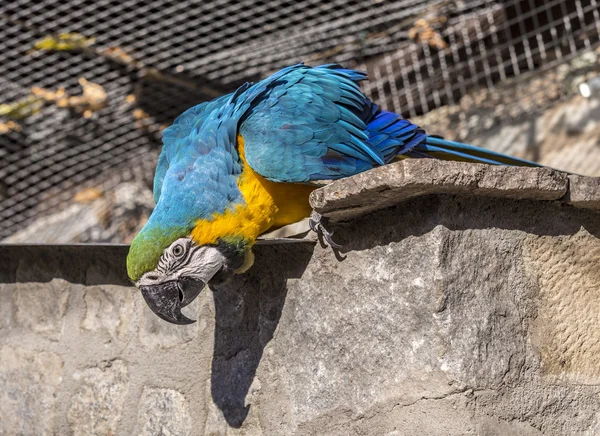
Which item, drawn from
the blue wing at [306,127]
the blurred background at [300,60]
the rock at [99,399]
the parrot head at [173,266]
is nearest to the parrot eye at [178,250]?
the parrot head at [173,266]

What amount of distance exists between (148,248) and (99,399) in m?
0.56

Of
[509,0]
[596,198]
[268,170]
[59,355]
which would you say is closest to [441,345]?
[596,198]

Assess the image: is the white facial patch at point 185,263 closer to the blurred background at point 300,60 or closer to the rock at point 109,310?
the rock at point 109,310

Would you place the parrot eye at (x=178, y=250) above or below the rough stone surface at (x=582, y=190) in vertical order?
below

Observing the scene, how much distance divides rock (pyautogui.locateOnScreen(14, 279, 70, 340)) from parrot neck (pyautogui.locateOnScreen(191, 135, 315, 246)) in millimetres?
645

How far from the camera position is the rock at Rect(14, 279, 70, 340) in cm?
244

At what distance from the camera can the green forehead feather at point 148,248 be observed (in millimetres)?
1961

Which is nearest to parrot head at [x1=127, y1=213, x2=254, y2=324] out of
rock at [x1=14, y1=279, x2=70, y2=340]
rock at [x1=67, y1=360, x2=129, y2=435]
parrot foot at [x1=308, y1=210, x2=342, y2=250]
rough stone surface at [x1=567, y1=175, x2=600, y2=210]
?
parrot foot at [x1=308, y1=210, x2=342, y2=250]

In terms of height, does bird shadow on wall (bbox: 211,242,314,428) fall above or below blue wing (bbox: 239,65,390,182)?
below

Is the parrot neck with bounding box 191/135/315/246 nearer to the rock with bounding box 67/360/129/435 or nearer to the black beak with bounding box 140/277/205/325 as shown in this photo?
the black beak with bounding box 140/277/205/325

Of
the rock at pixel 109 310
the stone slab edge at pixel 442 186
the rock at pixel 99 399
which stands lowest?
the rock at pixel 99 399

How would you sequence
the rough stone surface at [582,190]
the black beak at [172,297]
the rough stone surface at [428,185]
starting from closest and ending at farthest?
the rough stone surface at [428,185] → the rough stone surface at [582,190] → the black beak at [172,297]

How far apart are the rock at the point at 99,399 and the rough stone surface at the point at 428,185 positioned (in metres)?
0.84

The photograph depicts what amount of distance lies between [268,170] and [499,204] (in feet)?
2.17
